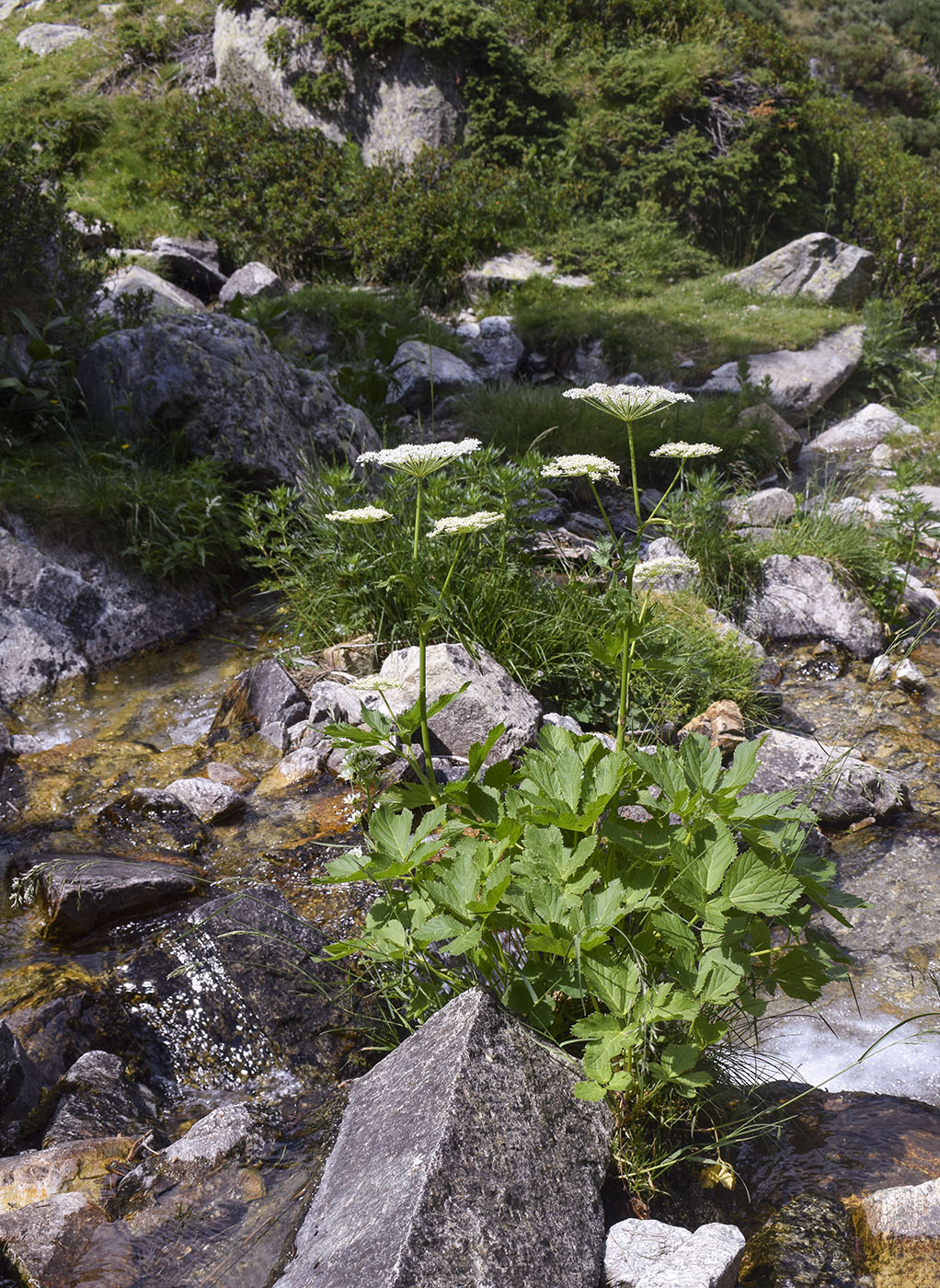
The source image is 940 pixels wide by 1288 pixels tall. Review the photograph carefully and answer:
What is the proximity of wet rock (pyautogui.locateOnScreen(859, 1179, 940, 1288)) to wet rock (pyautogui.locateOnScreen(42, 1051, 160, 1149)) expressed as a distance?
1.76m

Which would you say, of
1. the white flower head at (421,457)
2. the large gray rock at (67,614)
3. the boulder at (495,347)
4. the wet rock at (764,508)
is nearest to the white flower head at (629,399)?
the white flower head at (421,457)

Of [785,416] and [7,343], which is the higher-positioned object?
[7,343]

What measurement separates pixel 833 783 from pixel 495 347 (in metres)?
7.97

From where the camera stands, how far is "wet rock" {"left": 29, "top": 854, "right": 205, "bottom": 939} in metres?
3.09

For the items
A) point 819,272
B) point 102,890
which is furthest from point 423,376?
point 102,890

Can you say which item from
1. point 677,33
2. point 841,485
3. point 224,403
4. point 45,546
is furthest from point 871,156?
point 45,546

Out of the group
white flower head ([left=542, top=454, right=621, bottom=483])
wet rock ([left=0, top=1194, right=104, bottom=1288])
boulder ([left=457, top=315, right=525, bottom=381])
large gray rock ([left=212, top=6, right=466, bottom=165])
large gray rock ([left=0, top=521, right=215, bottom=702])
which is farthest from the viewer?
large gray rock ([left=212, top=6, right=466, bottom=165])

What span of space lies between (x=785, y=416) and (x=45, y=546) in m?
7.71

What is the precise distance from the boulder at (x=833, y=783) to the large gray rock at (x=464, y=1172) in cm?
229

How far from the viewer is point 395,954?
6.86ft

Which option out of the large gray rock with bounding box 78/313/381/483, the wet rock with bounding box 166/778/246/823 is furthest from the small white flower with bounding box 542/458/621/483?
the large gray rock with bounding box 78/313/381/483

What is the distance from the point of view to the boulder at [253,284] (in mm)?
11203

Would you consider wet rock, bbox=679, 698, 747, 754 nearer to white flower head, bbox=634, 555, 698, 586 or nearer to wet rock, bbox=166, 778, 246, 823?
white flower head, bbox=634, 555, 698, 586

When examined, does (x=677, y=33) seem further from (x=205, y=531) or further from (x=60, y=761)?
(x=60, y=761)
